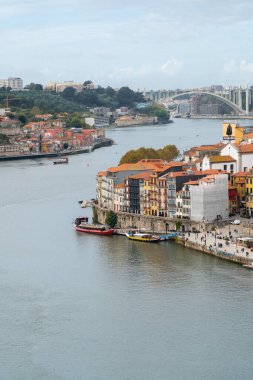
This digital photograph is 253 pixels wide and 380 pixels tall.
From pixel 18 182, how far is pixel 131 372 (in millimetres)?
14938

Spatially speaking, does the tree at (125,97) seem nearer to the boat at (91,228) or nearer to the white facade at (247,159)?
the white facade at (247,159)

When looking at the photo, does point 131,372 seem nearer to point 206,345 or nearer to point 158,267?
point 206,345

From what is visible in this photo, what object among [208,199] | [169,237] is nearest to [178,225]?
[169,237]

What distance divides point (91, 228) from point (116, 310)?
446cm

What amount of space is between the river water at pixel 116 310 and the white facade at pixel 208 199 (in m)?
0.74

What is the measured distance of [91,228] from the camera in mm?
14312

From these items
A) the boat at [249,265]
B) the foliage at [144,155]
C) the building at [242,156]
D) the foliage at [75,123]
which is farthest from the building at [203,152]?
the foliage at [75,123]

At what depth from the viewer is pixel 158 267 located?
11.7m

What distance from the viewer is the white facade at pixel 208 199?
13617 mm

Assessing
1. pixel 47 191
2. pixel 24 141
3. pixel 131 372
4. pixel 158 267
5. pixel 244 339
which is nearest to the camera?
pixel 131 372

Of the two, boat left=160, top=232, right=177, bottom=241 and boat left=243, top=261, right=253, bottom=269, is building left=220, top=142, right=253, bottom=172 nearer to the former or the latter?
boat left=160, top=232, right=177, bottom=241

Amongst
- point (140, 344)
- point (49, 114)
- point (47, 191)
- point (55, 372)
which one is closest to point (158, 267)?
point (140, 344)

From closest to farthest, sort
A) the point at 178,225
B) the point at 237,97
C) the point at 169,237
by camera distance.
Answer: the point at 169,237
the point at 178,225
the point at 237,97

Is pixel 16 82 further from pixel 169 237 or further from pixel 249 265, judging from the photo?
pixel 249 265
